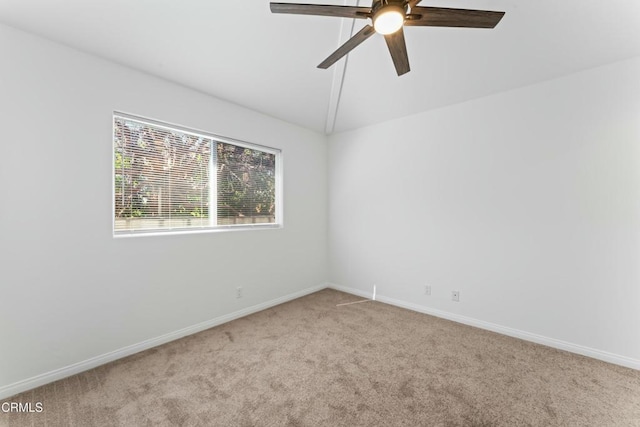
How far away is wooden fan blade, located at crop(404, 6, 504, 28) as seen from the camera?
1301 millimetres

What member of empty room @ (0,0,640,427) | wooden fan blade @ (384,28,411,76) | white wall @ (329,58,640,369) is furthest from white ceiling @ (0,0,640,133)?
wooden fan blade @ (384,28,411,76)

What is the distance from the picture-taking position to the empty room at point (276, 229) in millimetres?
1776

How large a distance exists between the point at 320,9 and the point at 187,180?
214 cm

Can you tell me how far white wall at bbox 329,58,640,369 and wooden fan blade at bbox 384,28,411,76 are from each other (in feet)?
5.29

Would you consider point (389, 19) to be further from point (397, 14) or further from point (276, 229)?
point (276, 229)

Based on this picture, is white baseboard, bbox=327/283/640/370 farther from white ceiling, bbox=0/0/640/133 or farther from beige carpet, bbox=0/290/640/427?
white ceiling, bbox=0/0/640/133

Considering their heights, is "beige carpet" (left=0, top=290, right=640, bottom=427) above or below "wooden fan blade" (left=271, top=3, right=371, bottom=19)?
below

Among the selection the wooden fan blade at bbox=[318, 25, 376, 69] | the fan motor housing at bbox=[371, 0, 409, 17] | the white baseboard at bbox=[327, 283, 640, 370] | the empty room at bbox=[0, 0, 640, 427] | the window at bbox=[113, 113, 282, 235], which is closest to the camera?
the fan motor housing at bbox=[371, 0, 409, 17]

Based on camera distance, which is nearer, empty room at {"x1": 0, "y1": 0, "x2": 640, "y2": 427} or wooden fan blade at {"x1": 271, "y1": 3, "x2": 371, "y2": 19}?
wooden fan blade at {"x1": 271, "y1": 3, "x2": 371, "y2": 19}

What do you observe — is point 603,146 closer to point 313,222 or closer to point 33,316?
point 313,222

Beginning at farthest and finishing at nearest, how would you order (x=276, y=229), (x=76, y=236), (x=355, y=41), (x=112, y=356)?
1. (x=276, y=229)
2. (x=112, y=356)
3. (x=76, y=236)
4. (x=355, y=41)

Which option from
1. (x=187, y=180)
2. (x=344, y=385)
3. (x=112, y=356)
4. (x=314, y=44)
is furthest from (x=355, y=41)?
(x=112, y=356)

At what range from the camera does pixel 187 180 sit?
2793mm

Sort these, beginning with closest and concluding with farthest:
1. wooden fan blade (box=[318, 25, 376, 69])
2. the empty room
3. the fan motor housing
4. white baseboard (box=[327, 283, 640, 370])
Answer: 1. the fan motor housing
2. wooden fan blade (box=[318, 25, 376, 69])
3. the empty room
4. white baseboard (box=[327, 283, 640, 370])
